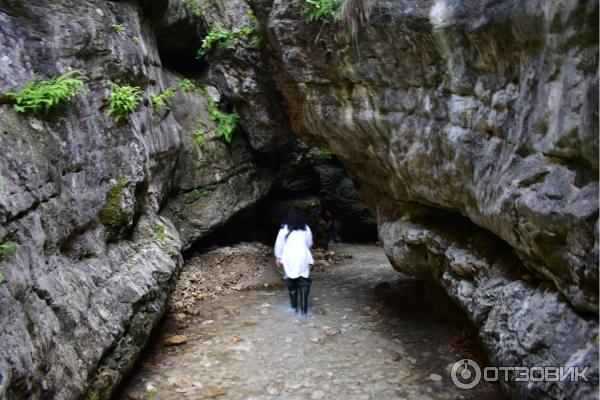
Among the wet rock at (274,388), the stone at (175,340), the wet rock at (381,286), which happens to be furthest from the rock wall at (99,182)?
the wet rock at (381,286)

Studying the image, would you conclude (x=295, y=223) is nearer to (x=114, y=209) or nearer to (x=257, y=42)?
(x=114, y=209)

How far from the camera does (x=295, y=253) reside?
898 centimetres

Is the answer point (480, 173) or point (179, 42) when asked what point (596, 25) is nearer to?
point (480, 173)

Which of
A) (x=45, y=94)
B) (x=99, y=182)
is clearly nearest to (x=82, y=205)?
(x=99, y=182)

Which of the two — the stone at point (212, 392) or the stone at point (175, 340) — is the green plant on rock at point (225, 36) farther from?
the stone at point (212, 392)

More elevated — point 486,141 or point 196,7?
point 196,7

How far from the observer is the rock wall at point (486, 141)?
402 centimetres

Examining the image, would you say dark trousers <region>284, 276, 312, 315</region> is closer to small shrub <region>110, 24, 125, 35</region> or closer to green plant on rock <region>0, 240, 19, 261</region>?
green plant on rock <region>0, 240, 19, 261</region>

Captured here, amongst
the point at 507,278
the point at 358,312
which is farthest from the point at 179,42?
the point at 507,278

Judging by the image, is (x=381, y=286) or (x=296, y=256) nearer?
(x=296, y=256)

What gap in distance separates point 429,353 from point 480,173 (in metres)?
3.31

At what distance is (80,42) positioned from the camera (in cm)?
734

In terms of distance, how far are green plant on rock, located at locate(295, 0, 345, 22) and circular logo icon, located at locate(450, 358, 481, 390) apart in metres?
5.74

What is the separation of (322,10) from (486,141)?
13.2 feet
